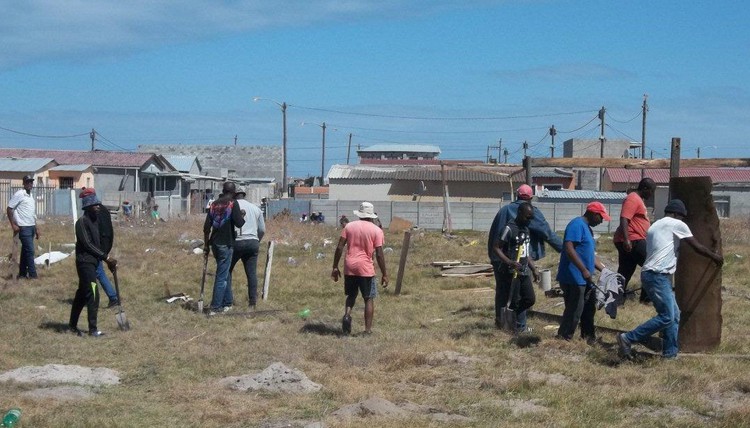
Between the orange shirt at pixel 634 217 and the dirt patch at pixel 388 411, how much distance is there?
5.70 metres

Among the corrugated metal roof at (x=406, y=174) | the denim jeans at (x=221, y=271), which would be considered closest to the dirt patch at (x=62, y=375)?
the denim jeans at (x=221, y=271)

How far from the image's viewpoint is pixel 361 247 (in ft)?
37.2

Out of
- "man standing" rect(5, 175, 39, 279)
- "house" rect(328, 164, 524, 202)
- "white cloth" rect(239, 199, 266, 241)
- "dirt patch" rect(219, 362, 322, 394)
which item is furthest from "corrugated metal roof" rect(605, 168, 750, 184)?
"dirt patch" rect(219, 362, 322, 394)

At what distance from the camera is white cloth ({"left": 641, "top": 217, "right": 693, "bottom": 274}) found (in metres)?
9.25

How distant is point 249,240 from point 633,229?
5229 mm

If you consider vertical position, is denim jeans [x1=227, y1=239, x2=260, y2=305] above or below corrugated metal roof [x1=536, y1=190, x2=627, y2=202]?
above

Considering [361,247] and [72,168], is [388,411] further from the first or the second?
[72,168]

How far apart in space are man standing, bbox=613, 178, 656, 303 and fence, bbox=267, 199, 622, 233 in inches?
1137

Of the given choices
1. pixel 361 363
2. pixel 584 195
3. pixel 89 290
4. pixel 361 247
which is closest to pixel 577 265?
pixel 361 363

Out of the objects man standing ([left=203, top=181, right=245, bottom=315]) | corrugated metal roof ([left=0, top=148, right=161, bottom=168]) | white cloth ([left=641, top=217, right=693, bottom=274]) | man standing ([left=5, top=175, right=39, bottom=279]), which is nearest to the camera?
white cloth ([left=641, top=217, right=693, bottom=274])

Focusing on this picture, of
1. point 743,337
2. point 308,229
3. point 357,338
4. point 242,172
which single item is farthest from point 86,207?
point 242,172

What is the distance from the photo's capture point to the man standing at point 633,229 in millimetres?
12359

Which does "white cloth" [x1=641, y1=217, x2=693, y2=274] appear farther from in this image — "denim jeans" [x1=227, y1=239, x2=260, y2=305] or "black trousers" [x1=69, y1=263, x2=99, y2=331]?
"black trousers" [x1=69, y1=263, x2=99, y2=331]

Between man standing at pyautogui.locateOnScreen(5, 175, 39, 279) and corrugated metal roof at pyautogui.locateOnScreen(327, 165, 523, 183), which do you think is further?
corrugated metal roof at pyautogui.locateOnScreen(327, 165, 523, 183)
